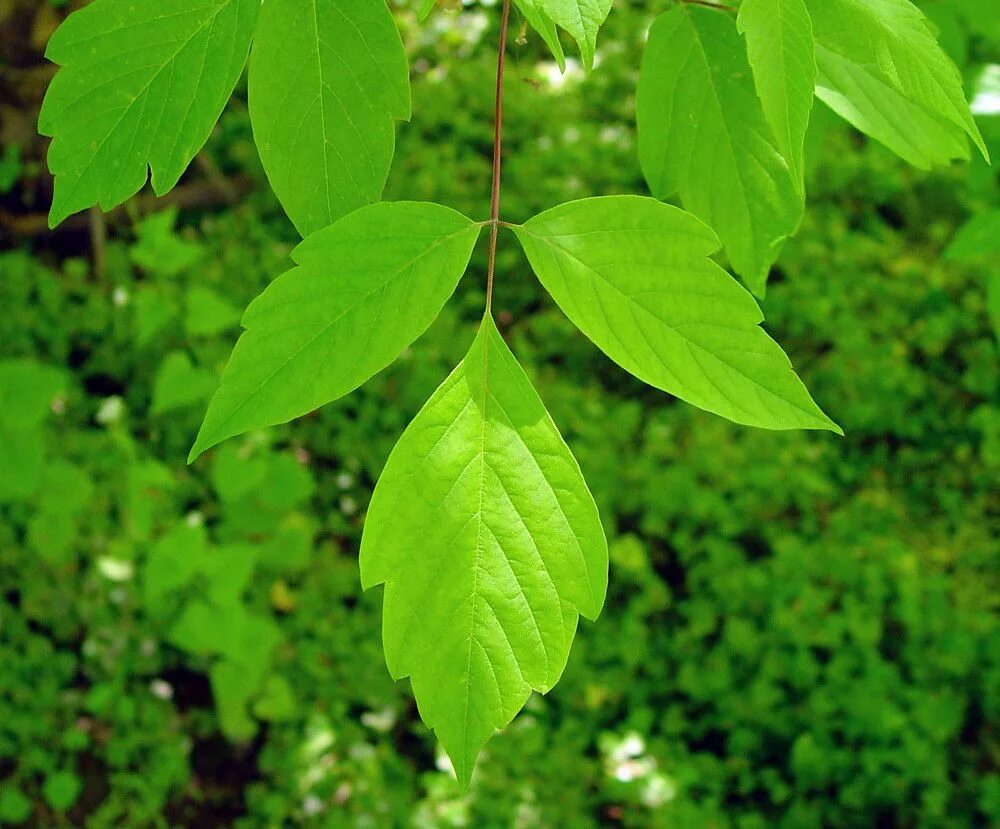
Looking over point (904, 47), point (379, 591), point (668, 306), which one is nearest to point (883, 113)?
point (904, 47)

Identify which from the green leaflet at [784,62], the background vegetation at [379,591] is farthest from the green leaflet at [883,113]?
the background vegetation at [379,591]

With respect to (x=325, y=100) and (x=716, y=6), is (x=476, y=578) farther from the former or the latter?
(x=716, y=6)

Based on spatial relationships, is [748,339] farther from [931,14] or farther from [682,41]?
[931,14]

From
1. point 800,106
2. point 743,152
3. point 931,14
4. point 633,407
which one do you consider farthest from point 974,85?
point 633,407

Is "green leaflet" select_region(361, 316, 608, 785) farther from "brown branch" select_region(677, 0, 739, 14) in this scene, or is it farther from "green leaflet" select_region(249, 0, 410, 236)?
"brown branch" select_region(677, 0, 739, 14)

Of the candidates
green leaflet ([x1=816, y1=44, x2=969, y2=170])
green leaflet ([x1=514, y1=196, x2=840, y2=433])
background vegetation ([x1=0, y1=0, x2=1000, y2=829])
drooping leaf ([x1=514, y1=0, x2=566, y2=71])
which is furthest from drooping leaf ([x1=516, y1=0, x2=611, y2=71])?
background vegetation ([x1=0, y1=0, x2=1000, y2=829])

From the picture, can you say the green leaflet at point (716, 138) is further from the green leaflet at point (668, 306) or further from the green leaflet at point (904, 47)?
the green leaflet at point (668, 306)
